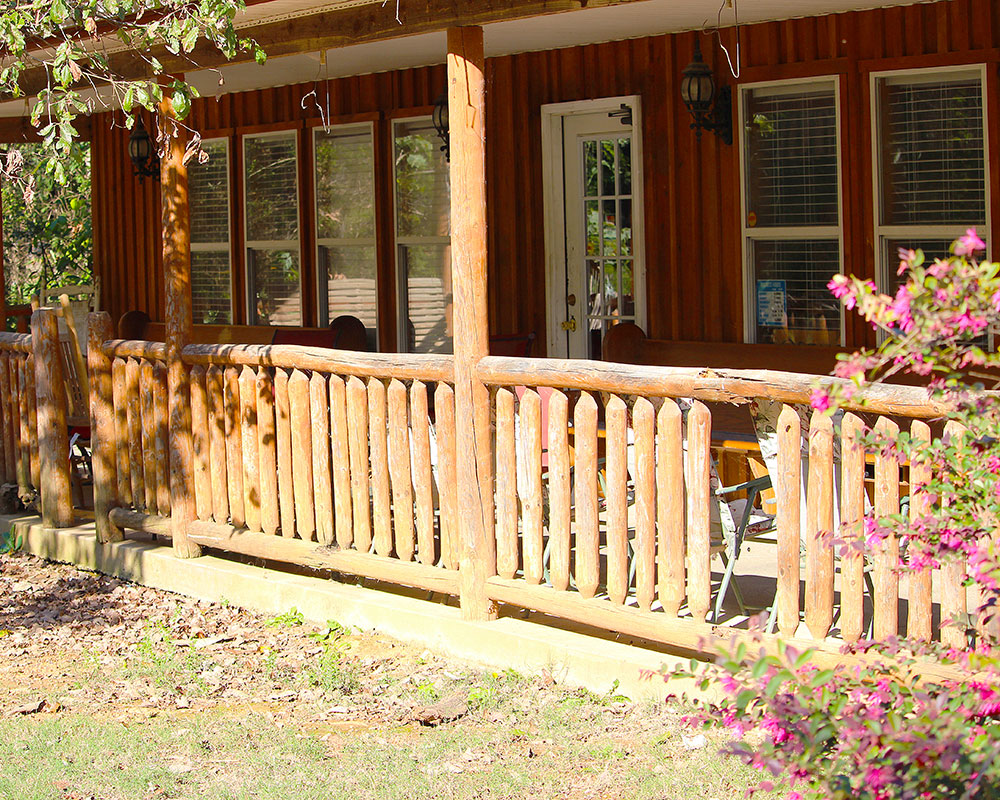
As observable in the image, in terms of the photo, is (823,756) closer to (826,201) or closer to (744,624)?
(744,624)

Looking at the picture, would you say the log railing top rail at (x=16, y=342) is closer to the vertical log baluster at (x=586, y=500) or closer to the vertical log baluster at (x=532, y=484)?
the vertical log baluster at (x=532, y=484)

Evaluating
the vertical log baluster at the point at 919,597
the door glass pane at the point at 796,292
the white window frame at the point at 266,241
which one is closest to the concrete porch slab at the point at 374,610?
the vertical log baluster at the point at 919,597

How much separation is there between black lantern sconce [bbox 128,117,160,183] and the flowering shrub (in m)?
9.19

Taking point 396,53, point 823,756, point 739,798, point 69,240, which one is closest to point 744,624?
point 739,798

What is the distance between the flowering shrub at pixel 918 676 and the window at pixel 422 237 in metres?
6.72

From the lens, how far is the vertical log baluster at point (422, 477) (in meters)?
5.33

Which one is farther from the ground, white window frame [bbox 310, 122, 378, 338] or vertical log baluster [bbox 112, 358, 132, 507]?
white window frame [bbox 310, 122, 378, 338]

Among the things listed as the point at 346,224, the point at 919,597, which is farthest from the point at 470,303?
the point at 346,224

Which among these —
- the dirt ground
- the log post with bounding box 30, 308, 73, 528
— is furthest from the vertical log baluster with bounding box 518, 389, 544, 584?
the log post with bounding box 30, 308, 73, 528

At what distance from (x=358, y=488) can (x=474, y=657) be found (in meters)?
0.94

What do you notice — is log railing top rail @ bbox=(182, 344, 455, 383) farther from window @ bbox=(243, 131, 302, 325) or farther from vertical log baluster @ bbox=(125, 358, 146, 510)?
window @ bbox=(243, 131, 302, 325)

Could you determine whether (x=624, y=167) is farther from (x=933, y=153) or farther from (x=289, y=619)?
(x=289, y=619)

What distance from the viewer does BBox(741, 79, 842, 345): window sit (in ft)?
23.1

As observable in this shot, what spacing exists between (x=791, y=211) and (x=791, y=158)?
0.30 metres
